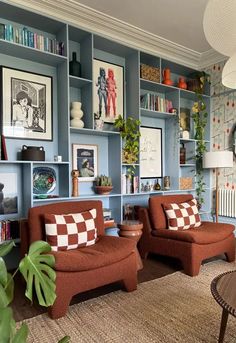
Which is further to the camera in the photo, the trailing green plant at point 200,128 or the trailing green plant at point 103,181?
the trailing green plant at point 200,128

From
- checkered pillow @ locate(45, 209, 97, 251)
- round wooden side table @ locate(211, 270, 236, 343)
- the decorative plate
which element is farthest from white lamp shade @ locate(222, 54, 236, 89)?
the decorative plate

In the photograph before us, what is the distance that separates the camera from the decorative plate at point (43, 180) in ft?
10.1

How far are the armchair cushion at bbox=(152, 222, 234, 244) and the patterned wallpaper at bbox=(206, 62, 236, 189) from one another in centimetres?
129

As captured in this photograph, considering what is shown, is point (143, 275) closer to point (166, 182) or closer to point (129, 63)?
point (166, 182)

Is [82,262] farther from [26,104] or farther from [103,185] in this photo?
[26,104]

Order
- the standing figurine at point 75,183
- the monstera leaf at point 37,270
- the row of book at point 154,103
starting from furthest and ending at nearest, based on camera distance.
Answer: the row of book at point 154,103 → the standing figurine at point 75,183 → the monstera leaf at point 37,270

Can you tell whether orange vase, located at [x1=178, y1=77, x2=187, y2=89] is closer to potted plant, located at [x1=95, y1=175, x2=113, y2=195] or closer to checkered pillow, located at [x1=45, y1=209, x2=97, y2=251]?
potted plant, located at [x1=95, y1=175, x2=113, y2=195]

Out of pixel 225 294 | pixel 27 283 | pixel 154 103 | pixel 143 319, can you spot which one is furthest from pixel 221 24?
pixel 154 103

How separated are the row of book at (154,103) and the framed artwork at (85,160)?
94cm

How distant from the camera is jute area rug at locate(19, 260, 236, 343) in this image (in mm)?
1739

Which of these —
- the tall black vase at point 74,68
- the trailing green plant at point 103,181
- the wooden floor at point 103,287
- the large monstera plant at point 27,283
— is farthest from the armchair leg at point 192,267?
the tall black vase at point 74,68

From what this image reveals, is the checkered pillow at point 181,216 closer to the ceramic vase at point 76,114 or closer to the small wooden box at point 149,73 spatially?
the ceramic vase at point 76,114

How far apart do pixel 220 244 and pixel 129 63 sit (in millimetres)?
2563

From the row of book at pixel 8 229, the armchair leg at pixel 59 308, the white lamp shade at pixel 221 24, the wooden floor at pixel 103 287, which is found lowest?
the wooden floor at pixel 103 287
